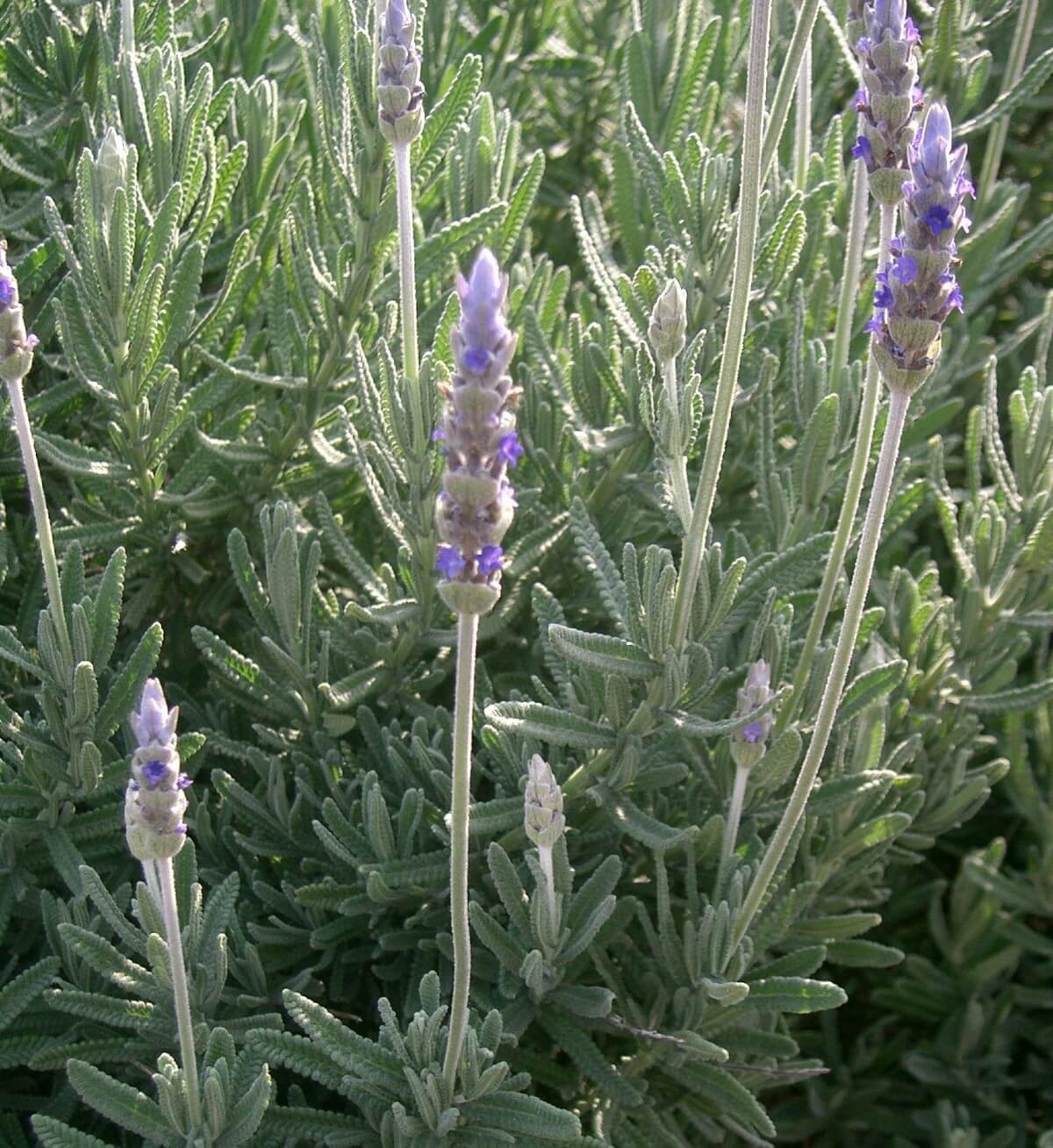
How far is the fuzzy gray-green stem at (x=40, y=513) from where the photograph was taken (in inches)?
70.6

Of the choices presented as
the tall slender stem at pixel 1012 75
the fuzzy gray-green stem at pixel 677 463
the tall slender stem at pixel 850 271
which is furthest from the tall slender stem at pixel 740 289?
the tall slender stem at pixel 1012 75

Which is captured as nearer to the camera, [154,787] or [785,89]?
[154,787]

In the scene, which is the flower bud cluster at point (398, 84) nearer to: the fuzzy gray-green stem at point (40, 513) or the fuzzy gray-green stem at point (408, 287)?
the fuzzy gray-green stem at point (408, 287)

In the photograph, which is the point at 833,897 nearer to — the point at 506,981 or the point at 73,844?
the point at 506,981

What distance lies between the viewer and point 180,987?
170cm

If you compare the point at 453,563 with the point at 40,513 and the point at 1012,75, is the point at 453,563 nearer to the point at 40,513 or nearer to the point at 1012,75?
the point at 40,513

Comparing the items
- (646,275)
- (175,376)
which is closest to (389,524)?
(175,376)

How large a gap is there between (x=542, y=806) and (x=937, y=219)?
0.86 meters

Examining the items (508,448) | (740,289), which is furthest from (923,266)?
(508,448)

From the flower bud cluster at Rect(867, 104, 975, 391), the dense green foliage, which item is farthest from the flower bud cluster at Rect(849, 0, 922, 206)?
the dense green foliage

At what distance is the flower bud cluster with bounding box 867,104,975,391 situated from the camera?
5.15 ft

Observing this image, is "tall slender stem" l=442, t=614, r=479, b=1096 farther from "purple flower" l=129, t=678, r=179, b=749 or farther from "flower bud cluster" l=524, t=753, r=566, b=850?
"purple flower" l=129, t=678, r=179, b=749

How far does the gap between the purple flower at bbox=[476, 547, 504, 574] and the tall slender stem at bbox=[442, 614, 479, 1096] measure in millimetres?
60

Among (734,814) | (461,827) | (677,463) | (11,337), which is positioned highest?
(11,337)
